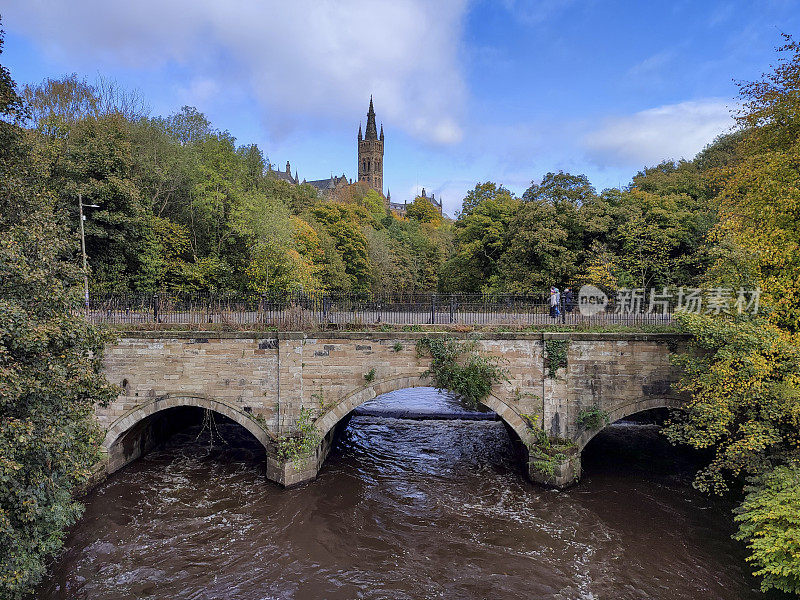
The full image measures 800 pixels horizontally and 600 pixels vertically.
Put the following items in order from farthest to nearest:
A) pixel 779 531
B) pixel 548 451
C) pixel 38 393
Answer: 1. pixel 548 451
2. pixel 779 531
3. pixel 38 393

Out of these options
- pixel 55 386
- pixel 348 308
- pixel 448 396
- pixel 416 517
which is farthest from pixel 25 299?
pixel 448 396

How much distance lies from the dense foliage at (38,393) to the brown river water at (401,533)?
10.3 ft

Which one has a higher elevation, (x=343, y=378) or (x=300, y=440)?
(x=343, y=378)

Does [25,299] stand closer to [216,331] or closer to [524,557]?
[216,331]

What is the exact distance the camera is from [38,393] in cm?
712

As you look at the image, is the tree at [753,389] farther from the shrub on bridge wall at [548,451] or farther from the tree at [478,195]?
the tree at [478,195]

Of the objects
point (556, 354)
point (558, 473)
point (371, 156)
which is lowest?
point (558, 473)

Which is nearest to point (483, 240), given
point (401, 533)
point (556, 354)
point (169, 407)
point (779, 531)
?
point (556, 354)

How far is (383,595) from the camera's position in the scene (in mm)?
9523

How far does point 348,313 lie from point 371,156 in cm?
11012

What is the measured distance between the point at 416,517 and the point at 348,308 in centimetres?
681

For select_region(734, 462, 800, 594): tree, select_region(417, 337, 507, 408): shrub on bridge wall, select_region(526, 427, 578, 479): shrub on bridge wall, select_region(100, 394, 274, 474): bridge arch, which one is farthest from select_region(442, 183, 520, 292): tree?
select_region(734, 462, 800, 594): tree

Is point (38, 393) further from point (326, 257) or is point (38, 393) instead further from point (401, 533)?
point (326, 257)

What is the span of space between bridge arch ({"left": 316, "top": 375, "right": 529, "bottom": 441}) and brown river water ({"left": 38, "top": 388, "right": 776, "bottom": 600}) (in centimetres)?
211
